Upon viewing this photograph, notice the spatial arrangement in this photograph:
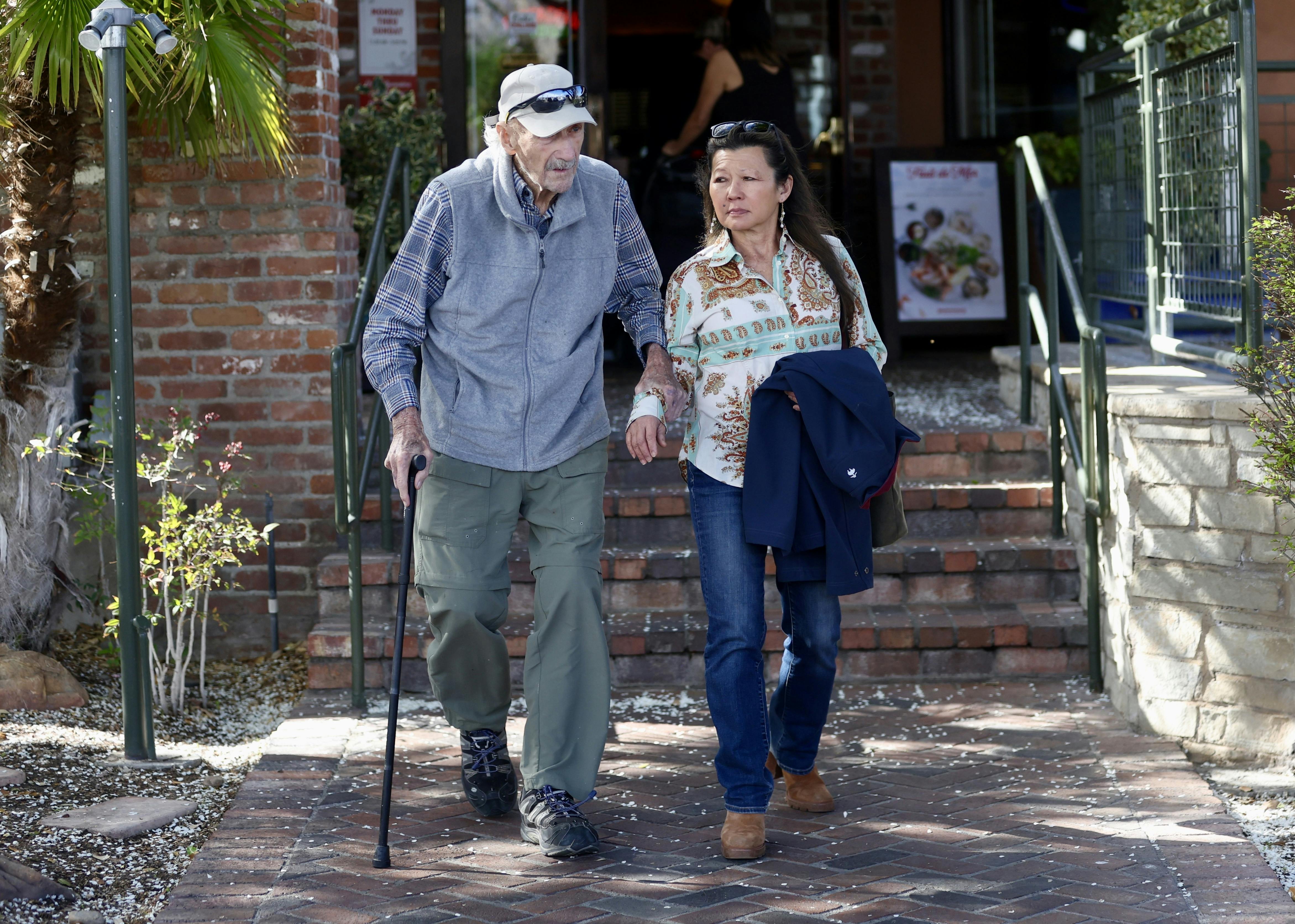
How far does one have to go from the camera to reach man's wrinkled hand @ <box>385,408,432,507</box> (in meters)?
3.26

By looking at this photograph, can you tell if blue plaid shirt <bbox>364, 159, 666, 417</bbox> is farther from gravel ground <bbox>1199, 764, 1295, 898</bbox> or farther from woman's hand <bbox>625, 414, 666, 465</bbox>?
gravel ground <bbox>1199, 764, 1295, 898</bbox>

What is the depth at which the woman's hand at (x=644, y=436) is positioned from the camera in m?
3.28

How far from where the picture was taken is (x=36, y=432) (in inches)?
193

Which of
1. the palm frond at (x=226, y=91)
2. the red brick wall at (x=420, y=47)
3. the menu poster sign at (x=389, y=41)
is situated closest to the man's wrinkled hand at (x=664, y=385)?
the palm frond at (x=226, y=91)

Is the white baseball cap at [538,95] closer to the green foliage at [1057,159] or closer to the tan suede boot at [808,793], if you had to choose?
the tan suede boot at [808,793]

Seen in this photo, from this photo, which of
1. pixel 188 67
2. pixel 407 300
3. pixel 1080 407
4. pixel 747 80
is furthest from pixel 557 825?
pixel 747 80

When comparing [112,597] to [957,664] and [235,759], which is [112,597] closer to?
[235,759]

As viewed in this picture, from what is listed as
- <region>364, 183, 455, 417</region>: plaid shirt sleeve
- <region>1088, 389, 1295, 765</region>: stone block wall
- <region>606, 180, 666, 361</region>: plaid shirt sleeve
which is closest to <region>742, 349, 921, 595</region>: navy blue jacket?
<region>606, 180, 666, 361</region>: plaid shirt sleeve

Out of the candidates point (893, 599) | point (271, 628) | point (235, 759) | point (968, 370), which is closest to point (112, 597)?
point (271, 628)

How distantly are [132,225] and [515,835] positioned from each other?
9.68 ft

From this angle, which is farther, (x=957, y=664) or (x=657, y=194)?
(x=657, y=194)

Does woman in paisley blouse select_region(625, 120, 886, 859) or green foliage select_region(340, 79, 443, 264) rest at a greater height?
green foliage select_region(340, 79, 443, 264)

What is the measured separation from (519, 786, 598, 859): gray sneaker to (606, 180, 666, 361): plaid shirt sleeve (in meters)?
1.07

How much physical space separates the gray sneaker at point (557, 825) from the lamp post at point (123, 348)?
131 cm
